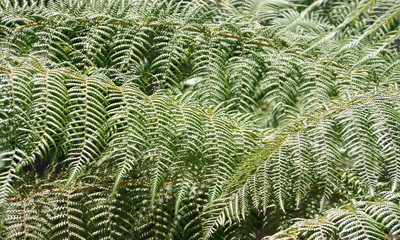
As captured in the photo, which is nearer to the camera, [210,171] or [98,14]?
[210,171]

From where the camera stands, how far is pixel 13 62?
1205 mm

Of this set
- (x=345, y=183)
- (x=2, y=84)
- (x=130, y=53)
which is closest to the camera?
(x=2, y=84)

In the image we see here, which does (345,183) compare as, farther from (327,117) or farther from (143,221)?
(143,221)

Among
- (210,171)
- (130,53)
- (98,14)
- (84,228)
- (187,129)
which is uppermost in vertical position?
(98,14)

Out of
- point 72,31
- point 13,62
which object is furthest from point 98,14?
point 13,62

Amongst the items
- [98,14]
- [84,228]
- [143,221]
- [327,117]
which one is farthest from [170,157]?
[98,14]

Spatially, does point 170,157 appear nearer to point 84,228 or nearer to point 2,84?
point 84,228

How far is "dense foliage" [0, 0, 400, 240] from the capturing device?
3.31ft

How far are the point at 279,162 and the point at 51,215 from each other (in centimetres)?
67

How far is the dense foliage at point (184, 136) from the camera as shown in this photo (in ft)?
3.31

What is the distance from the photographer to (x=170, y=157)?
3.61 ft

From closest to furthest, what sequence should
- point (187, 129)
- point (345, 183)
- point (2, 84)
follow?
1. point (2, 84)
2. point (187, 129)
3. point (345, 183)

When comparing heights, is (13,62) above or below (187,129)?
above

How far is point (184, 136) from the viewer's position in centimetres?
113
